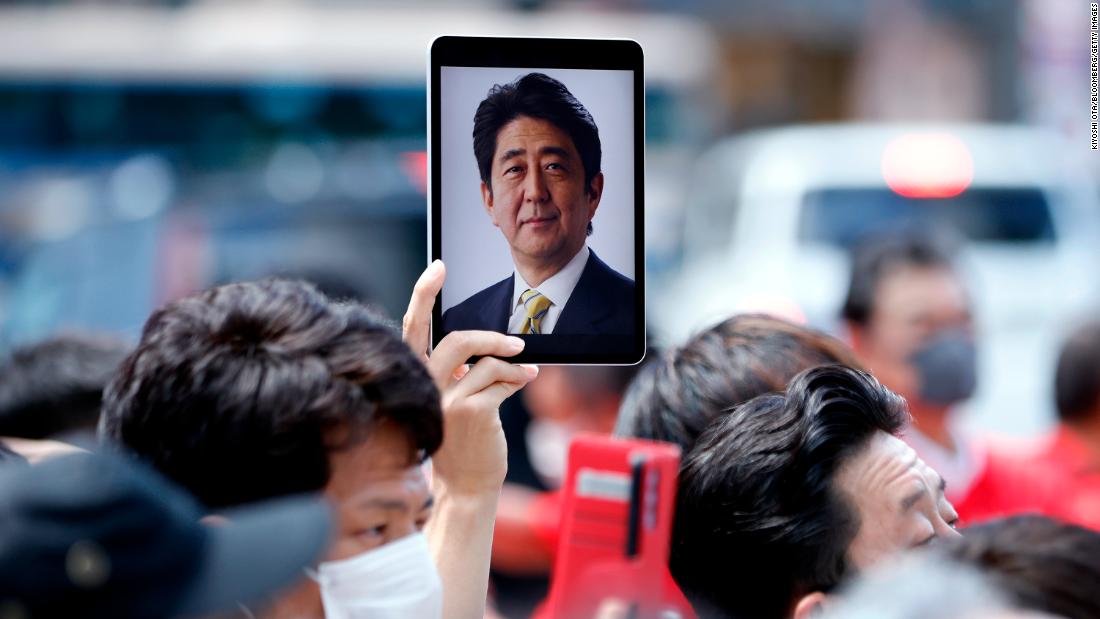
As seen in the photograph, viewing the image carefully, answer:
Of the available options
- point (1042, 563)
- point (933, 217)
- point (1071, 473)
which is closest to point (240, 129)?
point (933, 217)

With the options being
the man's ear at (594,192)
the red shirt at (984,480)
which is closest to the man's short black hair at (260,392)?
the man's ear at (594,192)

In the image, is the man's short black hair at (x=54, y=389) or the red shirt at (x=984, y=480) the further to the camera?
the red shirt at (x=984, y=480)

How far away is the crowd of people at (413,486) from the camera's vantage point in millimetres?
1259

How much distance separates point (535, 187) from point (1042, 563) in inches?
31.5

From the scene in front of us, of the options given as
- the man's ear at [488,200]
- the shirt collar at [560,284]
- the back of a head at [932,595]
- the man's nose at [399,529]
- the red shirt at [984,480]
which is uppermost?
the man's ear at [488,200]

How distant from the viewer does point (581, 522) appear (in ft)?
4.68

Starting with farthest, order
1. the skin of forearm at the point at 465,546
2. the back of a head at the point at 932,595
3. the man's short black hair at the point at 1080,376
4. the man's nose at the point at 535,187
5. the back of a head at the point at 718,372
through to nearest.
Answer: the man's short black hair at the point at 1080,376 → the back of a head at the point at 718,372 → the skin of forearm at the point at 465,546 → the man's nose at the point at 535,187 → the back of a head at the point at 932,595

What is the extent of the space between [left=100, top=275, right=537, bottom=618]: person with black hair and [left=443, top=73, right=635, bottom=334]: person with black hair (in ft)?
0.22

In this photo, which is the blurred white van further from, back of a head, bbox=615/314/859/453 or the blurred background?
back of a head, bbox=615/314/859/453

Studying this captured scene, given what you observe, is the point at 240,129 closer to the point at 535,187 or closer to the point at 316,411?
the point at 535,187

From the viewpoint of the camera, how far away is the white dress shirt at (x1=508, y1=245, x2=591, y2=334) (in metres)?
1.85

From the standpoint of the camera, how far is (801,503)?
6.35 feet

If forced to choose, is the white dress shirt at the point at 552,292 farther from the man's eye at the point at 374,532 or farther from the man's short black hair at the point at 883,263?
the man's short black hair at the point at 883,263

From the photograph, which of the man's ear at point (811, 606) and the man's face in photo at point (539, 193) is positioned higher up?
the man's face in photo at point (539, 193)
